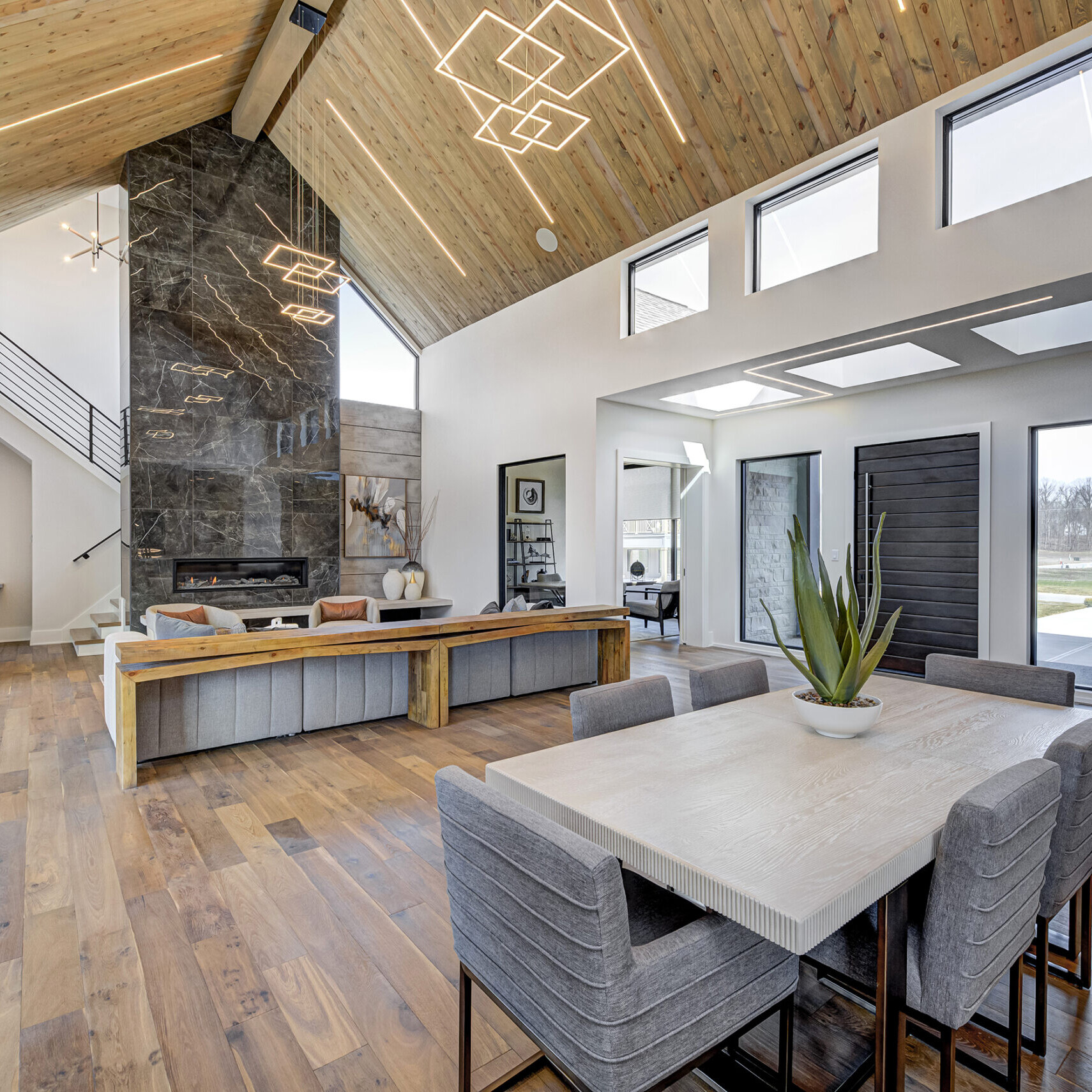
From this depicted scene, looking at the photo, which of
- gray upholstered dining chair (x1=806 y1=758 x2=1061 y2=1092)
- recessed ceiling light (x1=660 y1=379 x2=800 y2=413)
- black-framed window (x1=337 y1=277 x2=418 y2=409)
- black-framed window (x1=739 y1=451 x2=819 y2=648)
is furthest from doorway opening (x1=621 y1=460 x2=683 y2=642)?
gray upholstered dining chair (x1=806 y1=758 x2=1061 y2=1092)

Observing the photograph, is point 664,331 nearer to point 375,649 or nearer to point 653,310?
point 653,310

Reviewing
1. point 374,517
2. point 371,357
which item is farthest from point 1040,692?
point 371,357

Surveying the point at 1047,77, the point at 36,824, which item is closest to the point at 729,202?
the point at 1047,77

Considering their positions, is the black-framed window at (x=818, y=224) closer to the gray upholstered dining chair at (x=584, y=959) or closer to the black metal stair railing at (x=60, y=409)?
the gray upholstered dining chair at (x=584, y=959)

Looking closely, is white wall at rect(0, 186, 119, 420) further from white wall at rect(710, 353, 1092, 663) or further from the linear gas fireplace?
white wall at rect(710, 353, 1092, 663)

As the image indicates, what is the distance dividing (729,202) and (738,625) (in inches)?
177

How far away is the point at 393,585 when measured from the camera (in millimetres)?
9039

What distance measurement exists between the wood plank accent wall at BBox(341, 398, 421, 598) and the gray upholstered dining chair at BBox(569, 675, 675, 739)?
23.9 ft

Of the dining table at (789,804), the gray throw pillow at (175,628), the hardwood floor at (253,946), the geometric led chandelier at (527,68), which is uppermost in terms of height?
the geometric led chandelier at (527,68)

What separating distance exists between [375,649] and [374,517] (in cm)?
513

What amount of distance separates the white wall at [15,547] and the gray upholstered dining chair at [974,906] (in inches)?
387

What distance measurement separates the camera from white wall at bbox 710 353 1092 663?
17.6 feet

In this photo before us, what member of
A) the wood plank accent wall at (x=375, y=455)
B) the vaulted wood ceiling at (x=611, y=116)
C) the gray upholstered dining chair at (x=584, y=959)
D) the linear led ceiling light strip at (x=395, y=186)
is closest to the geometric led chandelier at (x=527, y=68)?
the vaulted wood ceiling at (x=611, y=116)

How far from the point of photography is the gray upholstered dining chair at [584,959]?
102cm
